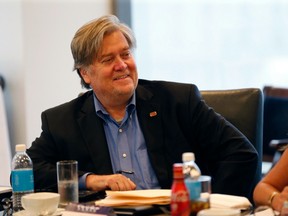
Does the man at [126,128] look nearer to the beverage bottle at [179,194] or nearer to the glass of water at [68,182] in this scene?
the glass of water at [68,182]

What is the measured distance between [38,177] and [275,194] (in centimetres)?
96

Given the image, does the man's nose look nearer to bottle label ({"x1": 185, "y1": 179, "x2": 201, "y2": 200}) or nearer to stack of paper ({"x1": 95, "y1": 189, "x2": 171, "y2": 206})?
stack of paper ({"x1": 95, "y1": 189, "x2": 171, "y2": 206})

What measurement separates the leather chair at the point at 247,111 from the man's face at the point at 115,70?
0.41 m

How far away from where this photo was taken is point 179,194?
1704 mm

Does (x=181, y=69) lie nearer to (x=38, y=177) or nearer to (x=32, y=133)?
(x=32, y=133)

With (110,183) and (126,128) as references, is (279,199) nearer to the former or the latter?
(110,183)

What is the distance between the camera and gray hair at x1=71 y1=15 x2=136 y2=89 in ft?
8.70

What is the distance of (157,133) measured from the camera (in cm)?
263

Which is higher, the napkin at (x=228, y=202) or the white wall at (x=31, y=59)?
the white wall at (x=31, y=59)

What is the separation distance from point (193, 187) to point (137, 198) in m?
0.29

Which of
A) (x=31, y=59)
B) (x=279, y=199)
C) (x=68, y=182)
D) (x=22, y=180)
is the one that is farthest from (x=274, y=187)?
(x=31, y=59)

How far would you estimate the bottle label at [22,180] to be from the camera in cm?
215

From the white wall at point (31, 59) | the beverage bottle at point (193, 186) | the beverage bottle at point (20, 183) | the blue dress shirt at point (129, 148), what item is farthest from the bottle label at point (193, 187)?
the white wall at point (31, 59)

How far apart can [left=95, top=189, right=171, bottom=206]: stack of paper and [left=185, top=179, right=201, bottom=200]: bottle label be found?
212mm
